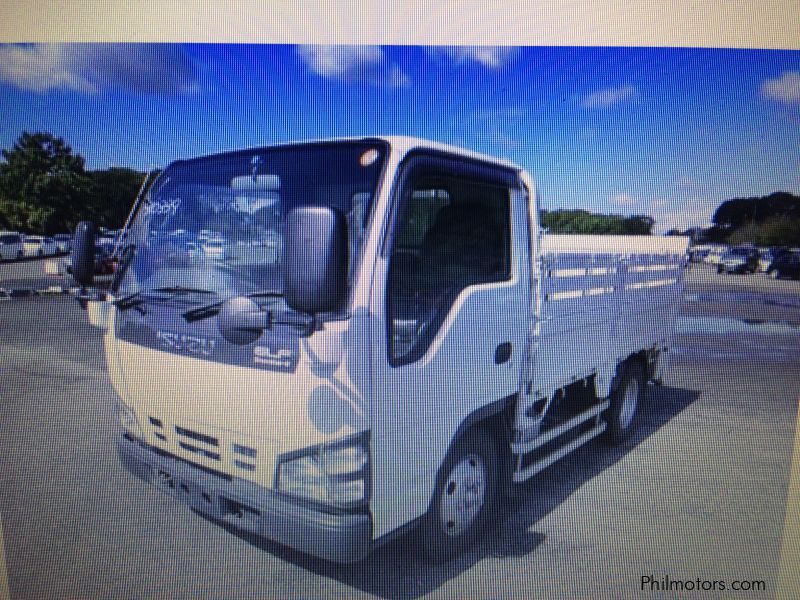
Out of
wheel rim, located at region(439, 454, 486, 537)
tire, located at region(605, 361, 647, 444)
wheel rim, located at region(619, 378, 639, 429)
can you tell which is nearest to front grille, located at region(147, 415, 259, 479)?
wheel rim, located at region(439, 454, 486, 537)

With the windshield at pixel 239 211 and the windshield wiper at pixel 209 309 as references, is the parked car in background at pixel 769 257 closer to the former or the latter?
the windshield at pixel 239 211

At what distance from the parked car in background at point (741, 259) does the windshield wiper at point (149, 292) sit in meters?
2.26

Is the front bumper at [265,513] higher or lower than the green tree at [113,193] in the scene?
lower

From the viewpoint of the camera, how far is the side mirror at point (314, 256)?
1.27 m

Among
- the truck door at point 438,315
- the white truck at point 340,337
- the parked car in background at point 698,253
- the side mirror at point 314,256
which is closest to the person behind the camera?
the side mirror at point 314,256

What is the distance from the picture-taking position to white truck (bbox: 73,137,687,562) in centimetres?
144

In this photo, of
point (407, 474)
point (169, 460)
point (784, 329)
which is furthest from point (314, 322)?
point (784, 329)

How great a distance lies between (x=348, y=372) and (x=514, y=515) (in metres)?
1.32

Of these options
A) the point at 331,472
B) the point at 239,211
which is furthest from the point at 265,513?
the point at 239,211

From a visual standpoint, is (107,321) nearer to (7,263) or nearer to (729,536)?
(7,263)

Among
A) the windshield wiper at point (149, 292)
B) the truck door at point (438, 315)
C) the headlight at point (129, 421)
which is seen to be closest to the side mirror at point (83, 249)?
the windshield wiper at point (149, 292)

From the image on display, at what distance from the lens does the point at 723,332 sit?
10.5ft

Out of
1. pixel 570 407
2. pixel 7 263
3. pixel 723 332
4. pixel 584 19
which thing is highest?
pixel 584 19

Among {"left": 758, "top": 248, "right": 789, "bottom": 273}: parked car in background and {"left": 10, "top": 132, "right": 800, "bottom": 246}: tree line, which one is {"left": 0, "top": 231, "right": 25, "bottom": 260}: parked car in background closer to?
{"left": 10, "top": 132, "right": 800, "bottom": 246}: tree line
